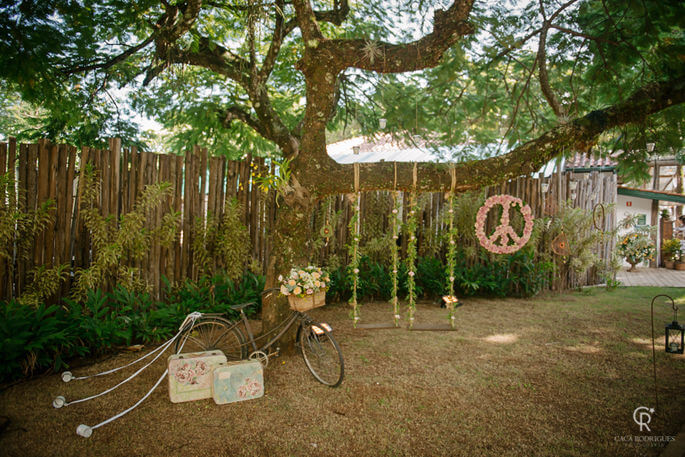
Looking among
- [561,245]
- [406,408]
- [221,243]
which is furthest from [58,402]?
[561,245]

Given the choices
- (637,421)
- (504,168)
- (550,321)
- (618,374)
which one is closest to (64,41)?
(504,168)

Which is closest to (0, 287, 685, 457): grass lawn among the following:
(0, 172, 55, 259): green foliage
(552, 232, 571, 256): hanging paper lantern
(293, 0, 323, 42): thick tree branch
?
(0, 172, 55, 259): green foliage

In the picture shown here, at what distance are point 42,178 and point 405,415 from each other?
4.25 meters

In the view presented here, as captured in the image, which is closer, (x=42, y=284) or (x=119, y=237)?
(x=42, y=284)

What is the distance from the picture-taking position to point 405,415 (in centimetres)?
276

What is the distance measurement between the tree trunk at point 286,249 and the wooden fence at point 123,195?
0.77m

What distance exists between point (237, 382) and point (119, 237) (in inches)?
93.9

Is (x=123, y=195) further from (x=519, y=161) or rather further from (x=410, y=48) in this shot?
(x=519, y=161)

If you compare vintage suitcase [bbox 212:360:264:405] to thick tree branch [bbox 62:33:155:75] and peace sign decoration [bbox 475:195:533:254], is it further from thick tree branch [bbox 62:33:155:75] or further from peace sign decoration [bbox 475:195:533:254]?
thick tree branch [bbox 62:33:155:75]

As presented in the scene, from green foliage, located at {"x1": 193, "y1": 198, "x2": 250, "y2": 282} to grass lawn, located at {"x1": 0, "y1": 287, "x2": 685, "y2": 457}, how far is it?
1.54 meters

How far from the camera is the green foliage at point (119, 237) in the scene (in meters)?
4.20

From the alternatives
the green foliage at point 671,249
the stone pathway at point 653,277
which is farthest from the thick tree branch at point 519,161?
the green foliage at point 671,249

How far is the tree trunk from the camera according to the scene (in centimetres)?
387

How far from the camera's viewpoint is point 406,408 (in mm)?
2863
